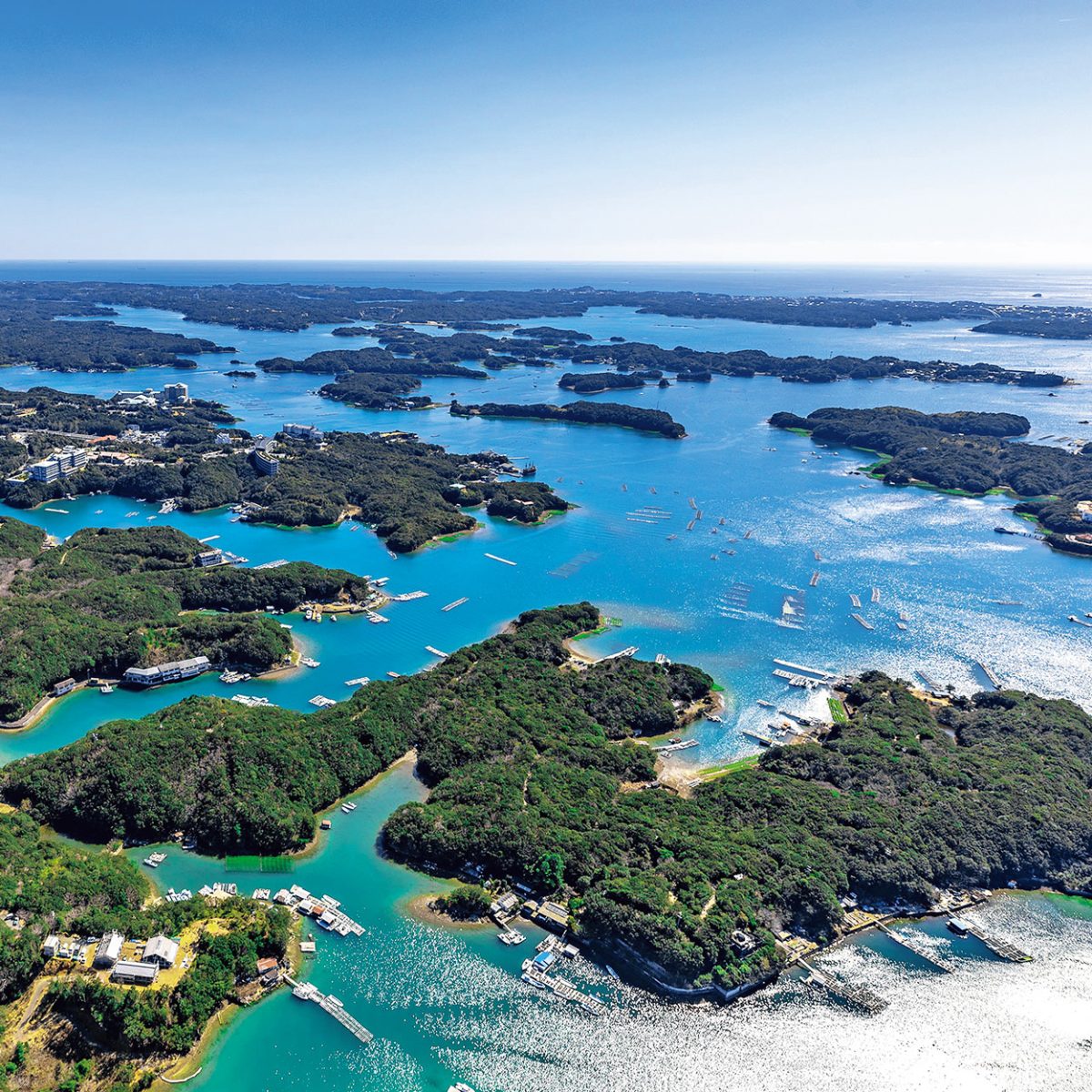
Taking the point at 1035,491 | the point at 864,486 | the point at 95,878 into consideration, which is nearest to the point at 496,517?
the point at 864,486

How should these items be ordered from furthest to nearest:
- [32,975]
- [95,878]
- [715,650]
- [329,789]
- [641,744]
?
1. [715,650]
2. [641,744]
3. [329,789]
4. [95,878]
5. [32,975]

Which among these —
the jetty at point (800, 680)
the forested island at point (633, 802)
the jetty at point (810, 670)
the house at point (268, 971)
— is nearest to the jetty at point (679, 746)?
the forested island at point (633, 802)

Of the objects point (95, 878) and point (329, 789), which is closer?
Answer: point (95, 878)

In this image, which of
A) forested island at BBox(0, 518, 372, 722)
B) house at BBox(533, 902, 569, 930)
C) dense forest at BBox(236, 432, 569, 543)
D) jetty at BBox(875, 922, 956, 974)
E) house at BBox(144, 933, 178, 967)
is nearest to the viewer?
house at BBox(144, 933, 178, 967)

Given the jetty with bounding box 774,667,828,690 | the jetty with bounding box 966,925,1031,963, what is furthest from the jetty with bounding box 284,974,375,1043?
the jetty with bounding box 774,667,828,690

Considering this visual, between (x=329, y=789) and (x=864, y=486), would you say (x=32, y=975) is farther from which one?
(x=864, y=486)

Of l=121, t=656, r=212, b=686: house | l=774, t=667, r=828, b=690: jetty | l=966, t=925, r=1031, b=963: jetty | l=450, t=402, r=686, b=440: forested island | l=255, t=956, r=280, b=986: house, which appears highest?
l=450, t=402, r=686, b=440: forested island

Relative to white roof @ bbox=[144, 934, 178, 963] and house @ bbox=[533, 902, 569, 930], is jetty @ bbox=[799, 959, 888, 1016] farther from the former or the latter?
white roof @ bbox=[144, 934, 178, 963]

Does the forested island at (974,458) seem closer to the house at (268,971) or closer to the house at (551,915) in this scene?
the house at (551,915)
